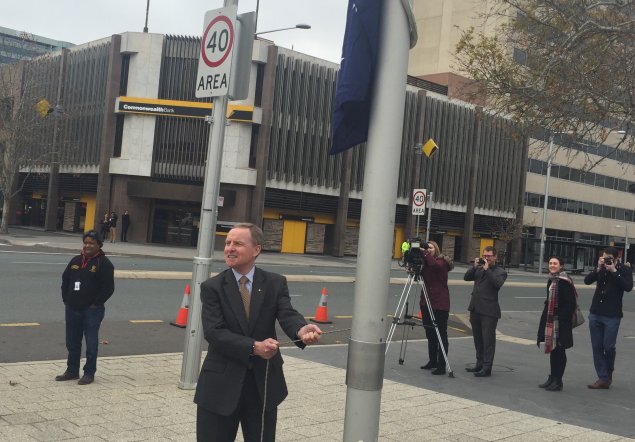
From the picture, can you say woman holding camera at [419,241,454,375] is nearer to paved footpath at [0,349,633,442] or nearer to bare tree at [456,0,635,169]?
paved footpath at [0,349,633,442]

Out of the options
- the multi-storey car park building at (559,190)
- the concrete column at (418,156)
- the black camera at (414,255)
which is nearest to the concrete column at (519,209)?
the multi-storey car park building at (559,190)

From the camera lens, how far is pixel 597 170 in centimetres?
6425

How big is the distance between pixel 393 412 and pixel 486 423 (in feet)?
3.00

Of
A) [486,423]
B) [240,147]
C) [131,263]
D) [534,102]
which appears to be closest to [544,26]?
[534,102]

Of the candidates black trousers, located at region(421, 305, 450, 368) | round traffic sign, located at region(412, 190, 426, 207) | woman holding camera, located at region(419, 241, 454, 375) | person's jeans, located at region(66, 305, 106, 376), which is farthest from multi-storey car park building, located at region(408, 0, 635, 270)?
person's jeans, located at region(66, 305, 106, 376)

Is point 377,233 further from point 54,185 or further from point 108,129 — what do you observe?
point 54,185

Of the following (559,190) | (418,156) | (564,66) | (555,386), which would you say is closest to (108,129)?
(418,156)

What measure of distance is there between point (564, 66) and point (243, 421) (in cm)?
1210

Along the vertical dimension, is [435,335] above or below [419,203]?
below

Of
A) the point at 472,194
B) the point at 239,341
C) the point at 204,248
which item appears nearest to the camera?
the point at 239,341

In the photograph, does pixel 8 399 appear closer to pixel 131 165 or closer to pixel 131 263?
pixel 131 263

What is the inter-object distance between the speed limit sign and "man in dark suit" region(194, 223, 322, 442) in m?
3.76

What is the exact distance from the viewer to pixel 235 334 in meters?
3.58

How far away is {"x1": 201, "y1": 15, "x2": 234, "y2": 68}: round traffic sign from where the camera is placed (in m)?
7.18
